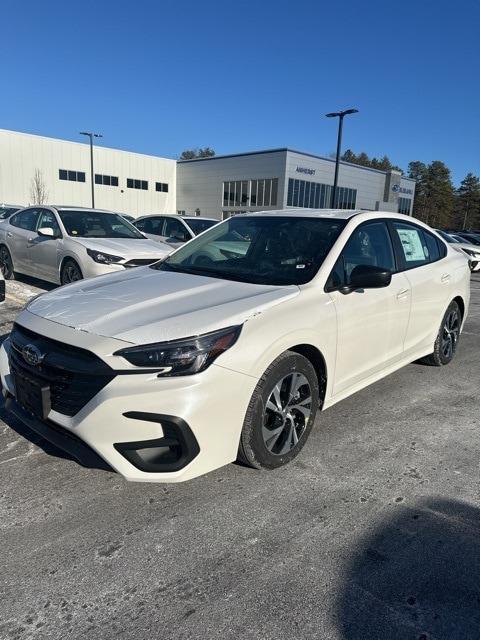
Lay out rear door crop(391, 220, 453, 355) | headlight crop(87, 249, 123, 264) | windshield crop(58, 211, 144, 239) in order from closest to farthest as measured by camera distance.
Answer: rear door crop(391, 220, 453, 355) < headlight crop(87, 249, 123, 264) < windshield crop(58, 211, 144, 239)

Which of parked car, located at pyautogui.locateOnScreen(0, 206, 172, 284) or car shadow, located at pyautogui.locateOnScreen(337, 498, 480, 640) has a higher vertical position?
parked car, located at pyautogui.locateOnScreen(0, 206, 172, 284)

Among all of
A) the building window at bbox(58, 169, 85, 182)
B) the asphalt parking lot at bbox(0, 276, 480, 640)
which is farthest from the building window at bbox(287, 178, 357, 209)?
the asphalt parking lot at bbox(0, 276, 480, 640)

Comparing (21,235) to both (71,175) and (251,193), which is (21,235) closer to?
(71,175)

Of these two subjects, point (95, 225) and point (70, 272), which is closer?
point (70, 272)

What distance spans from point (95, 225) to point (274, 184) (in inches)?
1725

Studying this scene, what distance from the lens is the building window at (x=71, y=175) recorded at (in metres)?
47.6

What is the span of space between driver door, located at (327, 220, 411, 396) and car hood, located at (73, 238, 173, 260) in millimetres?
4185

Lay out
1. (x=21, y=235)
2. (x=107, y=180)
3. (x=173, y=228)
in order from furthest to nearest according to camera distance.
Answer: (x=107, y=180) < (x=173, y=228) < (x=21, y=235)

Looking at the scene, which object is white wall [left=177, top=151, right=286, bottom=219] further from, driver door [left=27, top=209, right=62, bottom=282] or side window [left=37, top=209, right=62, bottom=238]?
driver door [left=27, top=209, right=62, bottom=282]

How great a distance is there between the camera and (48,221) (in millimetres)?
8414

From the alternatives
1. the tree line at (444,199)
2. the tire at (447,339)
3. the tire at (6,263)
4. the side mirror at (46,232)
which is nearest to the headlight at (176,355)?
the tire at (447,339)

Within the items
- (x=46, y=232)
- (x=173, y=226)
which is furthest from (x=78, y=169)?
(x=46, y=232)

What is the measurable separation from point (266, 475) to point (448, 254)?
3.36 metres

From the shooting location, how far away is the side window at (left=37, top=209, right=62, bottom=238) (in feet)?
26.3
